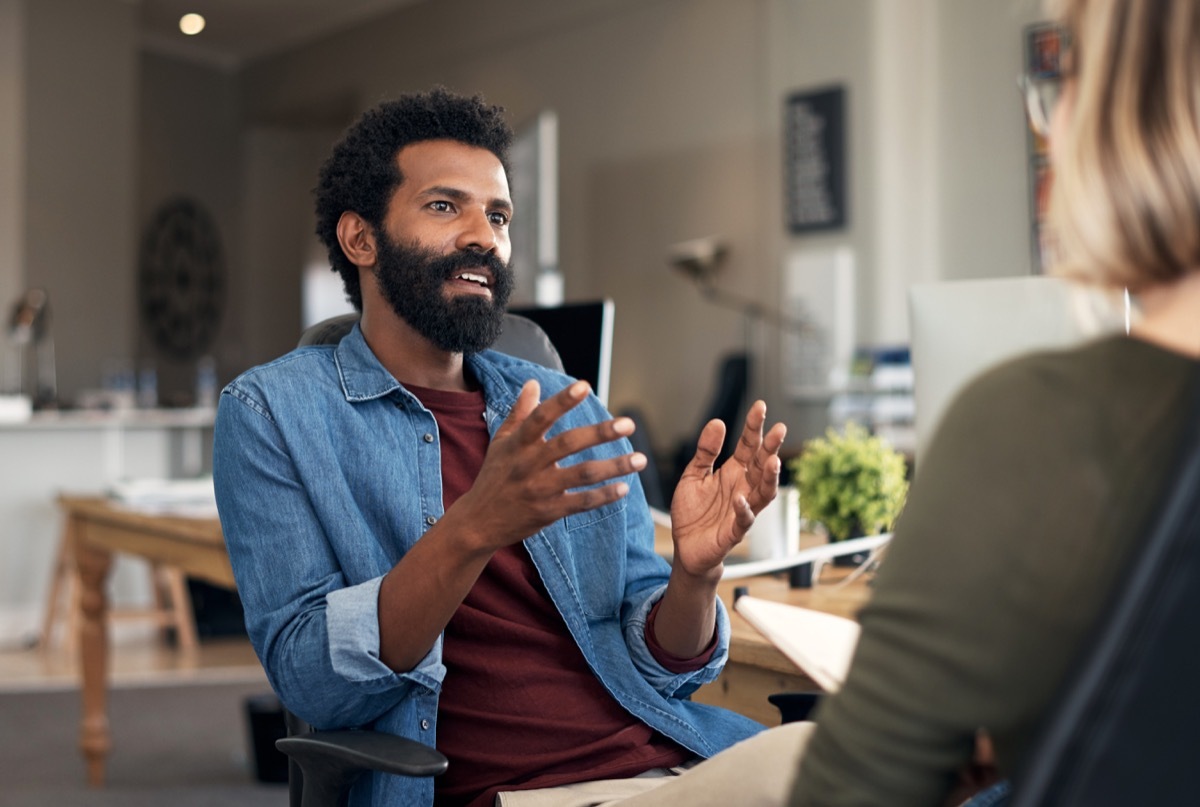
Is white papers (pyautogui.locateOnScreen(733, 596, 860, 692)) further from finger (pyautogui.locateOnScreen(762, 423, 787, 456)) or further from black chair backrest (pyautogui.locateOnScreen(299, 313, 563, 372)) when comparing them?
black chair backrest (pyautogui.locateOnScreen(299, 313, 563, 372))

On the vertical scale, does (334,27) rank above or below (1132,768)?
above

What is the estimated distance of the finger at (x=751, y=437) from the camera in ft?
3.91

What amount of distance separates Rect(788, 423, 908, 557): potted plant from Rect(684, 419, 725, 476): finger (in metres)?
0.58

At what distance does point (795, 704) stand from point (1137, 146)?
82 centimetres

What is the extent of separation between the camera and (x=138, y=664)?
185 inches

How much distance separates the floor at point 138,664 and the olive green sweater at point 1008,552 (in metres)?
4.19

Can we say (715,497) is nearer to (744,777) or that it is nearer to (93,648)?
(744,777)

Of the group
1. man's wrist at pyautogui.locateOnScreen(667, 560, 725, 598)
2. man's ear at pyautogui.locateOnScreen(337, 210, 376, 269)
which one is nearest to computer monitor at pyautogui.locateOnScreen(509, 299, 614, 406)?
Answer: man's ear at pyautogui.locateOnScreen(337, 210, 376, 269)

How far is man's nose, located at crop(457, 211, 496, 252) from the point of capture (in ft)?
4.95

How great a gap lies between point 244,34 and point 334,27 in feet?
2.20

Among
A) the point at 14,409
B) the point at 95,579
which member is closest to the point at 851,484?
the point at 95,579

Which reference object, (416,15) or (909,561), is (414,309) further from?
(416,15)

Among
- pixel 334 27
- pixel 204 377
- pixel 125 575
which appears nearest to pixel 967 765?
pixel 125 575

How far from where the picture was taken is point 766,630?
1015 millimetres
